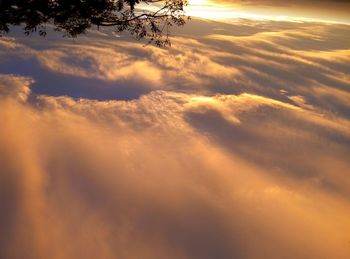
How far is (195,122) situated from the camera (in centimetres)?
8781

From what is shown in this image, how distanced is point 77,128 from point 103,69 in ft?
330

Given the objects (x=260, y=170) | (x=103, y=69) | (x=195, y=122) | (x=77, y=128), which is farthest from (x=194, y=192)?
(x=103, y=69)

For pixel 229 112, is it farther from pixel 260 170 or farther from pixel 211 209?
pixel 211 209

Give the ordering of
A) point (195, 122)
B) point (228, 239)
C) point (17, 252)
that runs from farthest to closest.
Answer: point (195, 122)
point (228, 239)
point (17, 252)

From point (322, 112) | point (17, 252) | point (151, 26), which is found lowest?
point (322, 112)

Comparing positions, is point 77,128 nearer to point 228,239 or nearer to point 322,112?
point 228,239

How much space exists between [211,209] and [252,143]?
145 feet

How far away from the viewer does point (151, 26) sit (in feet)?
43.1

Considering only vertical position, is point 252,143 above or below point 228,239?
below

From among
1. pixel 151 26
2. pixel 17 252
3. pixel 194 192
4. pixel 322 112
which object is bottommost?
pixel 322 112

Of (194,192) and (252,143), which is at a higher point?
(194,192)

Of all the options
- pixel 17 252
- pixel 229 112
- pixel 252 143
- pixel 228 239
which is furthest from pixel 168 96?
pixel 17 252

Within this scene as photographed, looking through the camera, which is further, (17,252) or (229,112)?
(229,112)

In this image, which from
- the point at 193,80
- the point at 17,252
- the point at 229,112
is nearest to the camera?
the point at 17,252
